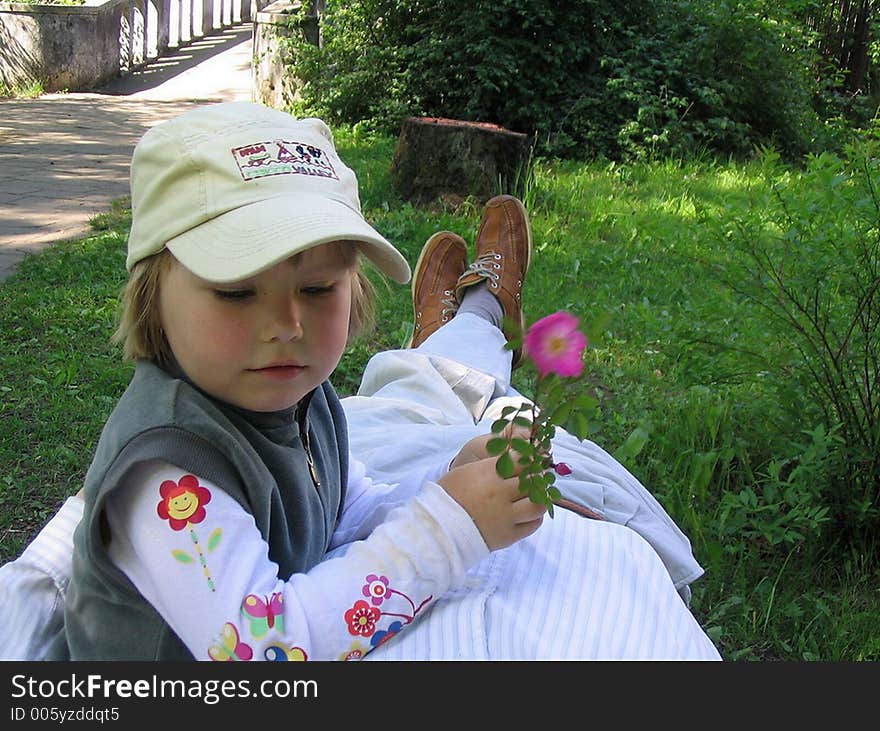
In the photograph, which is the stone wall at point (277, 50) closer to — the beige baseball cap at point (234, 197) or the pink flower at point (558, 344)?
the beige baseball cap at point (234, 197)

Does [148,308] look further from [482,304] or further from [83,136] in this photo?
[83,136]

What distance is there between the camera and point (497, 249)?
373cm

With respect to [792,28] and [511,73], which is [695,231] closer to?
[511,73]

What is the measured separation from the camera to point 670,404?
3.33 metres

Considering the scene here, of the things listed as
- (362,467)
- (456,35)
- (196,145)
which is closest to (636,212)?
(456,35)

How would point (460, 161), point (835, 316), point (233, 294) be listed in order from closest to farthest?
1. point (233, 294)
2. point (835, 316)
3. point (460, 161)

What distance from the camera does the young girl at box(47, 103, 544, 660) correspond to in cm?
139

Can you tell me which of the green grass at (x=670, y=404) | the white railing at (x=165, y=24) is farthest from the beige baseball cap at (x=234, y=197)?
the white railing at (x=165, y=24)

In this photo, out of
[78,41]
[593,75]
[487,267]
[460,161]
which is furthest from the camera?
[78,41]

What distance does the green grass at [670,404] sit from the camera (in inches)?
96.0

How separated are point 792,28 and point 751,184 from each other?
7.95ft

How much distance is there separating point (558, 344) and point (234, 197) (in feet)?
1.76

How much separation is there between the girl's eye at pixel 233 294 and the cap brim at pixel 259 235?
0.05 m

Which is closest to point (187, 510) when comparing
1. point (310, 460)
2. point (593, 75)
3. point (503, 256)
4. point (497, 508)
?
point (310, 460)
